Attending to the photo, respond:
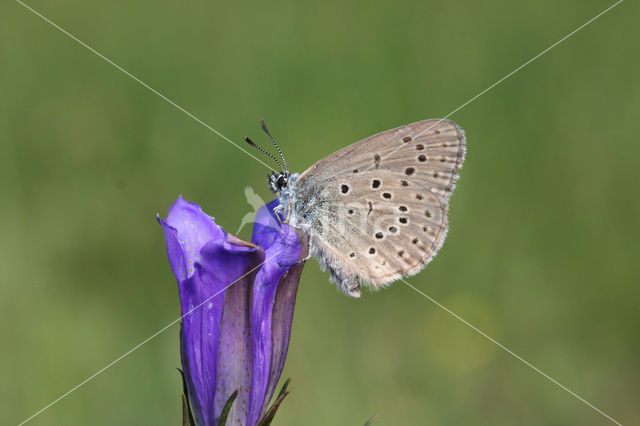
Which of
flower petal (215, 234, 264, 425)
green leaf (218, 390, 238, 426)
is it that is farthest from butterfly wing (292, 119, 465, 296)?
green leaf (218, 390, 238, 426)

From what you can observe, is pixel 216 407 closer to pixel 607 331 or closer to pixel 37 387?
pixel 37 387

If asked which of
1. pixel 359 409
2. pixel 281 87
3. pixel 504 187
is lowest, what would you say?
pixel 359 409

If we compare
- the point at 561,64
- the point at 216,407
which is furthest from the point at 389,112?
the point at 216,407

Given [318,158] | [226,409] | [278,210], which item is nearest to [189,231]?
[226,409]

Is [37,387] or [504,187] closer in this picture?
[37,387]

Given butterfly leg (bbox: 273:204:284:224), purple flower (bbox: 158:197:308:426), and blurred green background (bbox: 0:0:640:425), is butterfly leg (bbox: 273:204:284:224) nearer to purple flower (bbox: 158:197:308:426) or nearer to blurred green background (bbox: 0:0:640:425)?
purple flower (bbox: 158:197:308:426)

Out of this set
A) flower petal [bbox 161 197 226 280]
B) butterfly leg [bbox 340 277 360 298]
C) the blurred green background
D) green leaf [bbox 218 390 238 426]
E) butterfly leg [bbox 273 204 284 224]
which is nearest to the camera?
green leaf [bbox 218 390 238 426]

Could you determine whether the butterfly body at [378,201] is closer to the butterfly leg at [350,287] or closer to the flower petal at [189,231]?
the butterfly leg at [350,287]

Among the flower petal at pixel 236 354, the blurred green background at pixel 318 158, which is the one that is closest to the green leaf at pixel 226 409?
the flower petal at pixel 236 354
